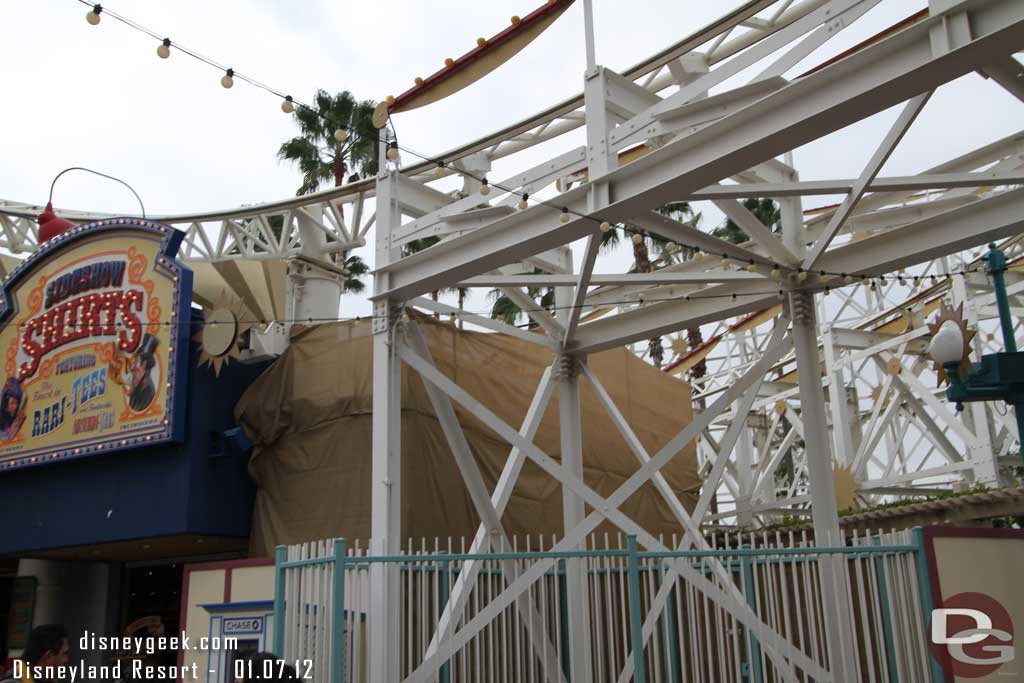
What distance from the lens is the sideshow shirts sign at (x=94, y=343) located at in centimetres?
1502

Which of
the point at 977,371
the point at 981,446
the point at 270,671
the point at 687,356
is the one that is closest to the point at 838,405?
the point at 981,446

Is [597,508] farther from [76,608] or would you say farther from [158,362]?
[76,608]

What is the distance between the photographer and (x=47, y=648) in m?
6.93

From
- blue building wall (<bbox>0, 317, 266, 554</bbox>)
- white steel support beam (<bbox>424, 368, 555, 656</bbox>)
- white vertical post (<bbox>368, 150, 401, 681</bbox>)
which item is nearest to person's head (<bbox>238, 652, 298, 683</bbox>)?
white vertical post (<bbox>368, 150, 401, 681</bbox>)

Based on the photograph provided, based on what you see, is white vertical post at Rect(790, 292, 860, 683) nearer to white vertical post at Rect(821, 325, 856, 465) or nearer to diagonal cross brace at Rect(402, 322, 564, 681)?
diagonal cross brace at Rect(402, 322, 564, 681)

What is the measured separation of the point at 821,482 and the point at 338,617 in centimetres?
525

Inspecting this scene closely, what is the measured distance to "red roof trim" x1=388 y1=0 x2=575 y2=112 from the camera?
9742mm

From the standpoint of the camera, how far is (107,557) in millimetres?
17844

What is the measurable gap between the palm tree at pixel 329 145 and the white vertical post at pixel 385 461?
1718 cm

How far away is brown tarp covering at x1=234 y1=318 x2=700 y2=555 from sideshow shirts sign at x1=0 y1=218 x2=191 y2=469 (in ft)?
4.40

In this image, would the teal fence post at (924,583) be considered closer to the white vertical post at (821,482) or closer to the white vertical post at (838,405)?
the white vertical post at (821,482)

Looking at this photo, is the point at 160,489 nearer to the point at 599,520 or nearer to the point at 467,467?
the point at 467,467

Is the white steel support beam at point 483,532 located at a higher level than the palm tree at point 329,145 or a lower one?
lower

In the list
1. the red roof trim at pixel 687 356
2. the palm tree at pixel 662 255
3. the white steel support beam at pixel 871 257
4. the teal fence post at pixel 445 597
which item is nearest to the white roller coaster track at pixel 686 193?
the white steel support beam at pixel 871 257
